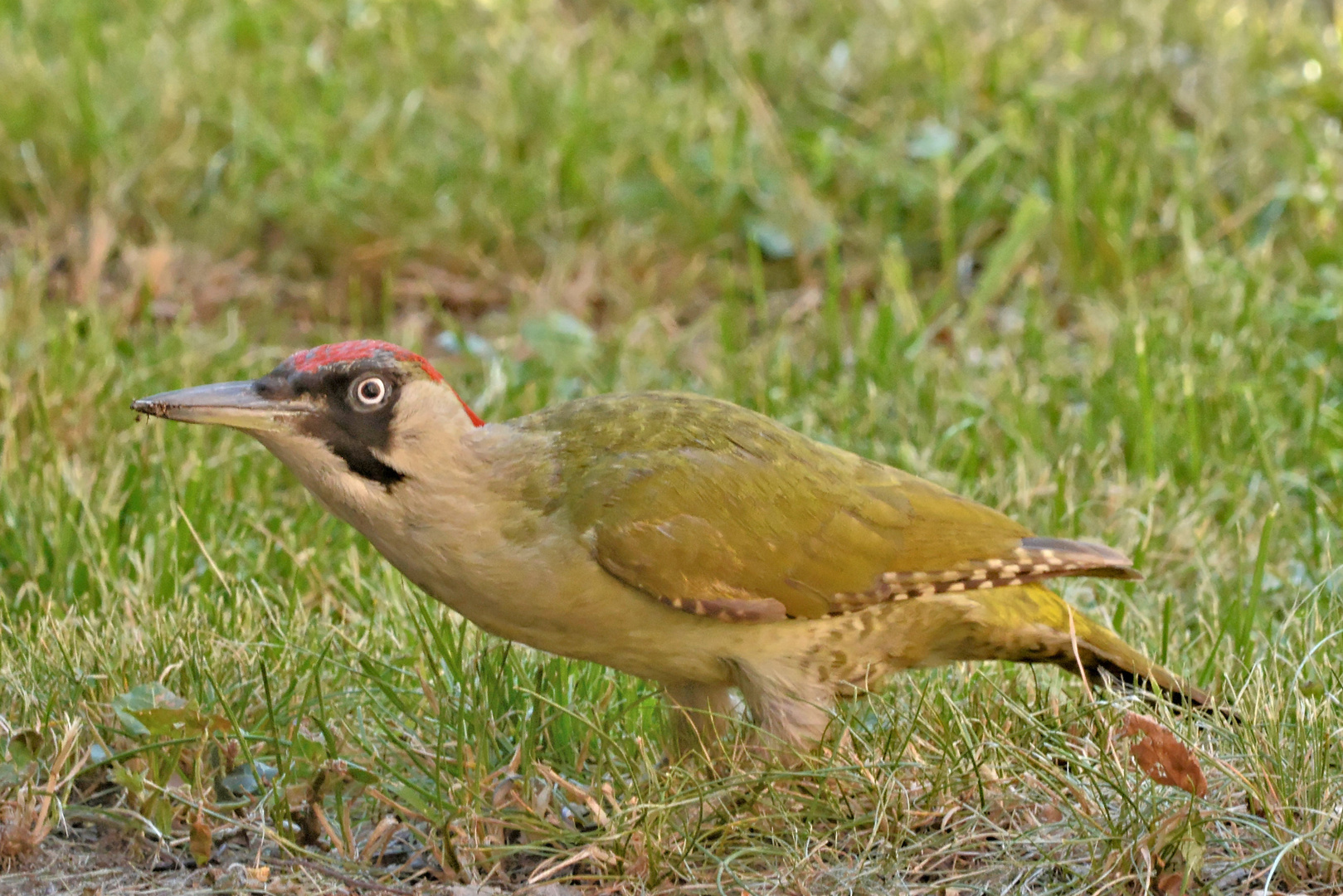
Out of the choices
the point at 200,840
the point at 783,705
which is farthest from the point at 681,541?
the point at 200,840

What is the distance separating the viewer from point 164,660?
328 cm

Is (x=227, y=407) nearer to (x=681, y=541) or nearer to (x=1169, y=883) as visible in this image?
(x=681, y=541)

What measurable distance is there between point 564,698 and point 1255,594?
140 cm

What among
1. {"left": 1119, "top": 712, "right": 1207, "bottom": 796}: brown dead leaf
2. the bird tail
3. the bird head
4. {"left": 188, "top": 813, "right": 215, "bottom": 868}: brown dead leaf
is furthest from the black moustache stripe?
{"left": 1119, "top": 712, "right": 1207, "bottom": 796}: brown dead leaf

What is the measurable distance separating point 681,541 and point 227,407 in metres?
0.77

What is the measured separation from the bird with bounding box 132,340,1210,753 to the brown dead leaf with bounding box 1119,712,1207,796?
456mm

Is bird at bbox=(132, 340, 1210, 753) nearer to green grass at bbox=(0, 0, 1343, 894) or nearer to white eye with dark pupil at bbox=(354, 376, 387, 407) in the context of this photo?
white eye with dark pupil at bbox=(354, 376, 387, 407)

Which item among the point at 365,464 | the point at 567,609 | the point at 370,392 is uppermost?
the point at 370,392

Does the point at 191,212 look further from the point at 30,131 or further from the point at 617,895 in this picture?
the point at 617,895

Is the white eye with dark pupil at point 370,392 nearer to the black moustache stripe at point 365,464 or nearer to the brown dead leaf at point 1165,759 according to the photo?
the black moustache stripe at point 365,464

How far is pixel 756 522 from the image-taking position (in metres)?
3.16

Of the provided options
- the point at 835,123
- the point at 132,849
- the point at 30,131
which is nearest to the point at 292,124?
the point at 30,131

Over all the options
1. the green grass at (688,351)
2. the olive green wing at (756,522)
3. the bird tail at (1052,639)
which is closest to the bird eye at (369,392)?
the olive green wing at (756,522)

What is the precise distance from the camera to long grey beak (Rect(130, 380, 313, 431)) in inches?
111
